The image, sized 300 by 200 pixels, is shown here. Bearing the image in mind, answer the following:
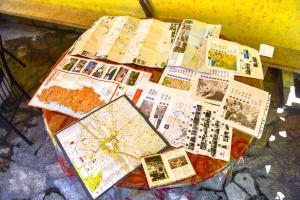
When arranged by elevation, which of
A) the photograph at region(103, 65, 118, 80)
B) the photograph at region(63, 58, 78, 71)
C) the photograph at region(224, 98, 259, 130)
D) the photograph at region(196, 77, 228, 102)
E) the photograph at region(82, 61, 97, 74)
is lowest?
the photograph at region(63, 58, 78, 71)

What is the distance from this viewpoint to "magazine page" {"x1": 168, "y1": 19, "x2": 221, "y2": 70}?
1.71m

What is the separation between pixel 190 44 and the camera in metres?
1.80

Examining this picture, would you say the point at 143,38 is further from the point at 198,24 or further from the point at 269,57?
the point at 269,57

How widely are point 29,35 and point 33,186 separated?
202 centimetres

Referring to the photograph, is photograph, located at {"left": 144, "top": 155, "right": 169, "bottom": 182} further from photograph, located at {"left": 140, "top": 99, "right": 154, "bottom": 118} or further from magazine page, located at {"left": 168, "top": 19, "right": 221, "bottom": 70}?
magazine page, located at {"left": 168, "top": 19, "right": 221, "bottom": 70}

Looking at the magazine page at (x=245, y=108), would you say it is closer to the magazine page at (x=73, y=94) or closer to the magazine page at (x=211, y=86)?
the magazine page at (x=211, y=86)

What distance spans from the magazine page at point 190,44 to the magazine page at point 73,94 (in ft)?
1.42

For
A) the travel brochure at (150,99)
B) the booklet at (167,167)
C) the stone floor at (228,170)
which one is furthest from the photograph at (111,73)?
the stone floor at (228,170)

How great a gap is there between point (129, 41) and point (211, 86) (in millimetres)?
677

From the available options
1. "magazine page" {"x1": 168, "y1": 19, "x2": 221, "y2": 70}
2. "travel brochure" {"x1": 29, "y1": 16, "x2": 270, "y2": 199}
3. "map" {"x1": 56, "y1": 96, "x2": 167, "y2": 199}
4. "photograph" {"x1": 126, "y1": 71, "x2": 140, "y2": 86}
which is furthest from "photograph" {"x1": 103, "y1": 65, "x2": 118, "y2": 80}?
"magazine page" {"x1": 168, "y1": 19, "x2": 221, "y2": 70}

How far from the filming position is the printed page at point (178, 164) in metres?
1.28

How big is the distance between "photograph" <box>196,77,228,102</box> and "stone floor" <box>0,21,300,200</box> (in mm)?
535

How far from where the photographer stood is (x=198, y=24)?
1.91 m

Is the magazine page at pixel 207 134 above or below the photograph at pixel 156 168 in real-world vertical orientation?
above
